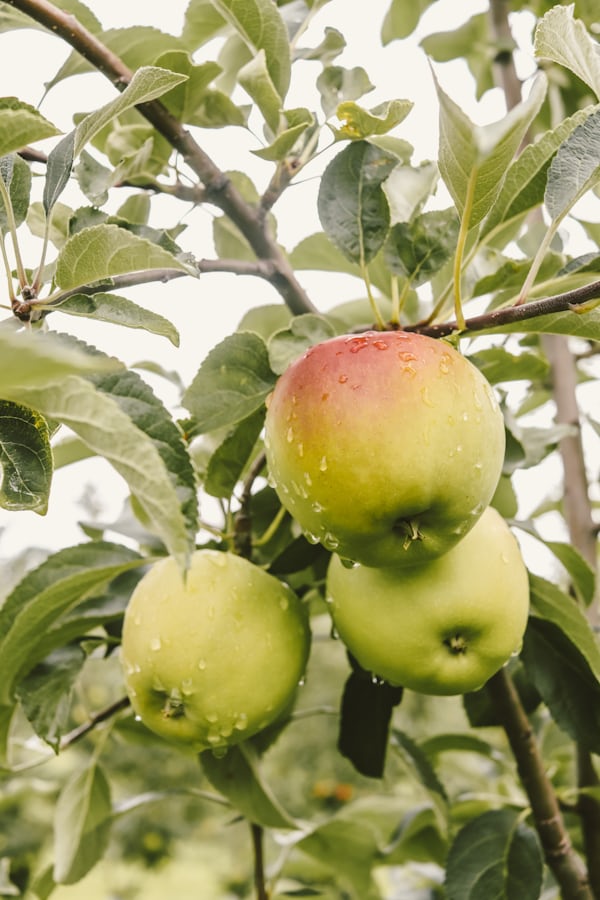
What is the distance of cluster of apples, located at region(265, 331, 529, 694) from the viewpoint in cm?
57

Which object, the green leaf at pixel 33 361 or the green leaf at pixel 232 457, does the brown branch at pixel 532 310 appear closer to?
the green leaf at pixel 232 457

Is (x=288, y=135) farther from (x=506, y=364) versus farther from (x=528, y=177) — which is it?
(x=506, y=364)

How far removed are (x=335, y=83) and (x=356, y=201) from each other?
0.15m

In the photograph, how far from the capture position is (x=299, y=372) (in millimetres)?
616

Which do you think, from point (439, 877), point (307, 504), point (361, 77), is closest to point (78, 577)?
point (307, 504)

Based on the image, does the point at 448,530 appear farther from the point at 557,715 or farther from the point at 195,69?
the point at 195,69

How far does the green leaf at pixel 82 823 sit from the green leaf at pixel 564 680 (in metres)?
0.57

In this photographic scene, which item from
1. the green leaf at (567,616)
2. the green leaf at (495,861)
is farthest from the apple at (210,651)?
the green leaf at (495,861)

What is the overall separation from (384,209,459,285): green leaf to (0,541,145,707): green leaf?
0.39m

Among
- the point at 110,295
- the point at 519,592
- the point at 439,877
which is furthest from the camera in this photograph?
the point at 439,877

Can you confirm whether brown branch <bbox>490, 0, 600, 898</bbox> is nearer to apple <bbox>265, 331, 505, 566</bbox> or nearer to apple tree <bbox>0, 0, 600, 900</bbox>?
apple tree <bbox>0, 0, 600, 900</bbox>

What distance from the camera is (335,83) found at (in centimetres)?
80

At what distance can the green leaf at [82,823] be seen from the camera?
1010mm

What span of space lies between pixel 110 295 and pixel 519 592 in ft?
1.34
